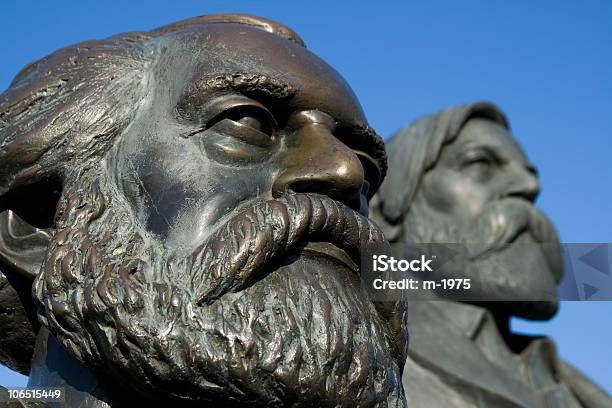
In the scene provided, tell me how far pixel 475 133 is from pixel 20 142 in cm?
395

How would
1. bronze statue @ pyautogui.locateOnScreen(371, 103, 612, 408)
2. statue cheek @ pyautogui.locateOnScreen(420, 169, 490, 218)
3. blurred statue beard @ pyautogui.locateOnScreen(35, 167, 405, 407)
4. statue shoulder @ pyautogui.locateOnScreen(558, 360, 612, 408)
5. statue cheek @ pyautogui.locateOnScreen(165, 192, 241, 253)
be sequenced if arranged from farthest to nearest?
statue cheek @ pyautogui.locateOnScreen(420, 169, 490, 218) < statue shoulder @ pyautogui.locateOnScreen(558, 360, 612, 408) < bronze statue @ pyautogui.locateOnScreen(371, 103, 612, 408) < statue cheek @ pyautogui.locateOnScreen(165, 192, 241, 253) < blurred statue beard @ pyautogui.locateOnScreen(35, 167, 405, 407)

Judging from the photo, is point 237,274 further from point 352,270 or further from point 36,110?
point 36,110

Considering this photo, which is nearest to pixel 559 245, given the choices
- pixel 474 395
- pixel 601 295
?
pixel 474 395

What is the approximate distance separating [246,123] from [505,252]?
3.63 metres

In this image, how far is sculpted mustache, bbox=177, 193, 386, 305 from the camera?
2.06 meters

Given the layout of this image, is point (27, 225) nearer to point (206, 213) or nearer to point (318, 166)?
point (206, 213)

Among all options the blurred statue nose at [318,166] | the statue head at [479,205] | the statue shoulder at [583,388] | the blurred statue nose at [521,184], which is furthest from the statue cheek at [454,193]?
the blurred statue nose at [318,166]

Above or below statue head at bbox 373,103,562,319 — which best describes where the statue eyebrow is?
below

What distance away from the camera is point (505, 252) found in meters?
5.70

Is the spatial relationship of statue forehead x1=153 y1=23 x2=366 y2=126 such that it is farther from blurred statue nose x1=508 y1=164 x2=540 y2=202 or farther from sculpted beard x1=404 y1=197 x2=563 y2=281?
blurred statue nose x1=508 y1=164 x2=540 y2=202

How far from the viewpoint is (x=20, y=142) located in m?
2.29

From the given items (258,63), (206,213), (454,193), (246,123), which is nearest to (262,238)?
(206,213)

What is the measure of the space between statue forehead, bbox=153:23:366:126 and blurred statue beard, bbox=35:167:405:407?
274mm

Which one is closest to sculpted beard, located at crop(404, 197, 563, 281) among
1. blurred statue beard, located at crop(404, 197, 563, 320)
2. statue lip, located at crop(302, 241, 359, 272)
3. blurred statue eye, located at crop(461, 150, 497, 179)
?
blurred statue beard, located at crop(404, 197, 563, 320)
